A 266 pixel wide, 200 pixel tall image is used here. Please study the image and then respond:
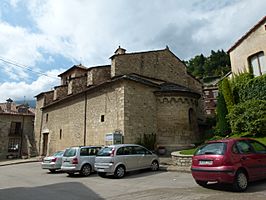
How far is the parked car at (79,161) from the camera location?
11211 millimetres

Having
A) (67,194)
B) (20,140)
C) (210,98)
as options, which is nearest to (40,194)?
(67,194)

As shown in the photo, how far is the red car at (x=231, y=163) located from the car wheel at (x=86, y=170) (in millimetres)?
6242

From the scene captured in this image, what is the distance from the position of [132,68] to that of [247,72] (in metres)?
9.42

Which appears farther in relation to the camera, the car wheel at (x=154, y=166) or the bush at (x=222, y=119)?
the bush at (x=222, y=119)

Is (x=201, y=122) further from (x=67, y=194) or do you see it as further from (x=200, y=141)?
(x=67, y=194)

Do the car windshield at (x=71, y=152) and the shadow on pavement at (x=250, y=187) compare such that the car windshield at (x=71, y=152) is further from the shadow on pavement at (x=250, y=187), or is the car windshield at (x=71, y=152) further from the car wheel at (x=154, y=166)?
the shadow on pavement at (x=250, y=187)

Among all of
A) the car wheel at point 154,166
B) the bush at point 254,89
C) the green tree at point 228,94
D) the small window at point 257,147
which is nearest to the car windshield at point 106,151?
the car wheel at point 154,166

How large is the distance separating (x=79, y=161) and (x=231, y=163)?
750cm

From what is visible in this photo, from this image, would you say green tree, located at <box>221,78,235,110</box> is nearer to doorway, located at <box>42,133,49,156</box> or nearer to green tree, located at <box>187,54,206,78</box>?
doorway, located at <box>42,133,49,156</box>

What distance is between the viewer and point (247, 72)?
1630 cm

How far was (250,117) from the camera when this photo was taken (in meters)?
13.7

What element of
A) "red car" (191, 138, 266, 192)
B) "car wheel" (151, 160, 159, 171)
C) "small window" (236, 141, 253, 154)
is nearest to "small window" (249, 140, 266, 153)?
"red car" (191, 138, 266, 192)

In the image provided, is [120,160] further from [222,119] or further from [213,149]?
[222,119]

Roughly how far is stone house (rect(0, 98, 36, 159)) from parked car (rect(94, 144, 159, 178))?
22.5 metres
